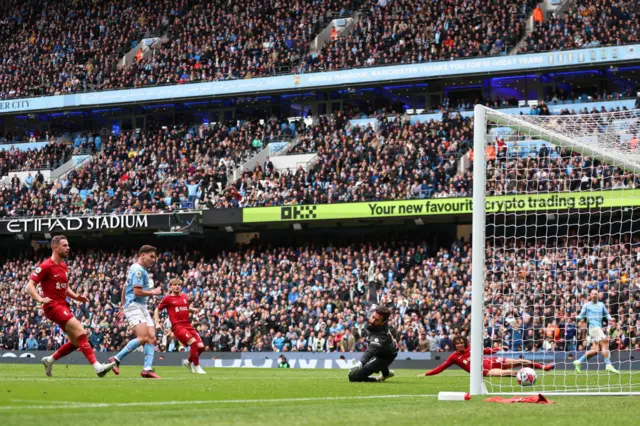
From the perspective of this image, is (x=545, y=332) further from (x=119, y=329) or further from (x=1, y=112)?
(x=1, y=112)

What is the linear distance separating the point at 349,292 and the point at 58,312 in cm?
2237

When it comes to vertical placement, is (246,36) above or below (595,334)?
above

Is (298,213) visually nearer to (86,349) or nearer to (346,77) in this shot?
(346,77)

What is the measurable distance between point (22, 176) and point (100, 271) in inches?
441

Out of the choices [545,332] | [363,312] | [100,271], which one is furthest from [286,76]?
[545,332]

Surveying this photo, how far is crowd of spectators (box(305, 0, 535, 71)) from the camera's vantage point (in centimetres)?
4397

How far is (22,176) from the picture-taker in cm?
5247

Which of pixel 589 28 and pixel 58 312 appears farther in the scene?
pixel 589 28

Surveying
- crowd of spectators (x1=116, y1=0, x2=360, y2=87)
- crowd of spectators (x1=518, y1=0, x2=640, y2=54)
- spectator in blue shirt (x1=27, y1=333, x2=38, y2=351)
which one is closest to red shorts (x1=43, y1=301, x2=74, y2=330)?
spectator in blue shirt (x1=27, y1=333, x2=38, y2=351)

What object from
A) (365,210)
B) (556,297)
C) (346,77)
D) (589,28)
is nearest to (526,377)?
(556,297)

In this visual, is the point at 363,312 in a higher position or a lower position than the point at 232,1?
lower

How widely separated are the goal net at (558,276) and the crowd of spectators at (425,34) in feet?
39.2

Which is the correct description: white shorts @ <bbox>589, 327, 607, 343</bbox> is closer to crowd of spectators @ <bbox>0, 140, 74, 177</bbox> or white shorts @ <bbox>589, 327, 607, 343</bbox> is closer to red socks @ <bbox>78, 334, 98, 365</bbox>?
red socks @ <bbox>78, 334, 98, 365</bbox>

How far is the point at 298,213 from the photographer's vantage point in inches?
1604
